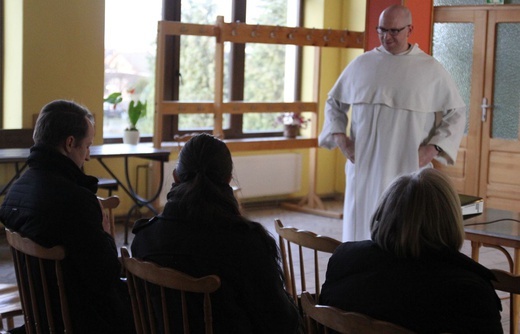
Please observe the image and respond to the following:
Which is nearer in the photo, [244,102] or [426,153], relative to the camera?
[426,153]

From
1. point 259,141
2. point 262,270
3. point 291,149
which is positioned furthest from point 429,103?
point 291,149

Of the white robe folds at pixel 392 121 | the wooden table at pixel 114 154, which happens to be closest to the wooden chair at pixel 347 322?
the white robe folds at pixel 392 121

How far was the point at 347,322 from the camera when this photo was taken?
1620 mm

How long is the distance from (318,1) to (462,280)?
6.62m

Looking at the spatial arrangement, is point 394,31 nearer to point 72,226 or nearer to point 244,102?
point 72,226

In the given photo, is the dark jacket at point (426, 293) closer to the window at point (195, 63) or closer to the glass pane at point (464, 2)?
the window at point (195, 63)

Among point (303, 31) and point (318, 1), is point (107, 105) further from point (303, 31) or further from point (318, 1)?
point (318, 1)

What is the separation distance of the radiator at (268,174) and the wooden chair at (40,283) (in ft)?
16.1

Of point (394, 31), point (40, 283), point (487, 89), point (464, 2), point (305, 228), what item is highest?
point (464, 2)

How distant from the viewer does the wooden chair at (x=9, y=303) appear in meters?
2.84

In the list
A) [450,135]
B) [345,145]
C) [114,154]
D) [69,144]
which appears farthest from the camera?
[114,154]

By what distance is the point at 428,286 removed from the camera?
181 cm

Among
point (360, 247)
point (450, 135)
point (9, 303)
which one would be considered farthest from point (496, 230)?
point (9, 303)

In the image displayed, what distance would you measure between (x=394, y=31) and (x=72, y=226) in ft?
6.94
